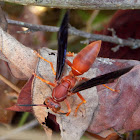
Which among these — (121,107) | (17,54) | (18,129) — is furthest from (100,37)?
(18,129)

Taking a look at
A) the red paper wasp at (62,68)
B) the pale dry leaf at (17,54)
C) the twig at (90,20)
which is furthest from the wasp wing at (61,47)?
the twig at (90,20)

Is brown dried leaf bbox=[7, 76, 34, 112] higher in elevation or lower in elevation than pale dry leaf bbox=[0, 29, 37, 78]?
lower

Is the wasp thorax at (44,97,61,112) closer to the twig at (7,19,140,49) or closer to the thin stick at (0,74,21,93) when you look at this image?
the thin stick at (0,74,21,93)

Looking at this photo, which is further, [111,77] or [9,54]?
[9,54]

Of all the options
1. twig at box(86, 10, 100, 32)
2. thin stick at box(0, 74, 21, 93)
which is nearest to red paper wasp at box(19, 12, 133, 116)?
thin stick at box(0, 74, 21, 93)

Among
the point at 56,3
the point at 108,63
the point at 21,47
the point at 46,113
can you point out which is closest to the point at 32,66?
the point at 21,47

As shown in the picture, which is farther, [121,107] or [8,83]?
[8,83]

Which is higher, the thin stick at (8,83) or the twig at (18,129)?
the thin stick at (8,83)

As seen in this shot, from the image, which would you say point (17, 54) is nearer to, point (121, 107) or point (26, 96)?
point (26, 96)

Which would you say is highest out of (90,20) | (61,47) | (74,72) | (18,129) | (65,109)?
(61,47)

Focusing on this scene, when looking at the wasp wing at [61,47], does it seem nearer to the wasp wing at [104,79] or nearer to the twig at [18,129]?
the wasp wing at [104,79]

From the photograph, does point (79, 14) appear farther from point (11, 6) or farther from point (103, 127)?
point (103, 127)
